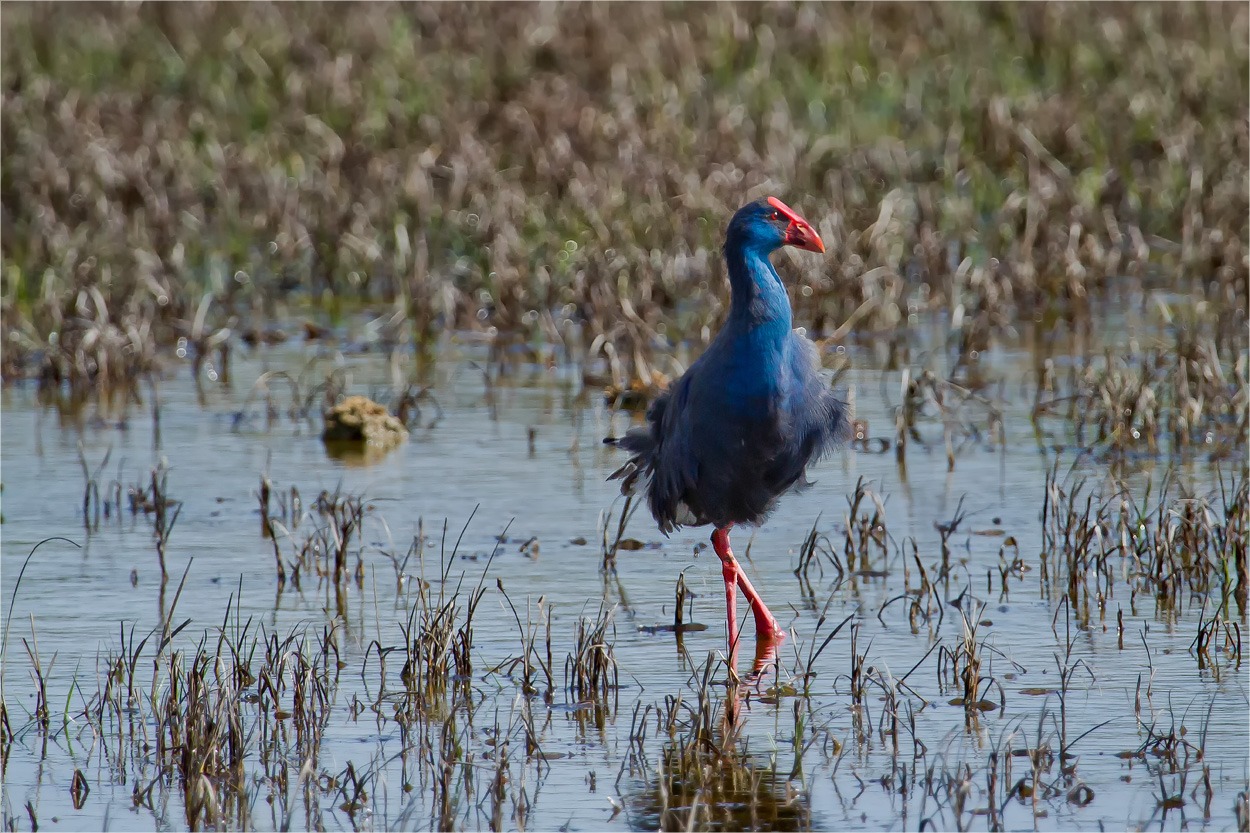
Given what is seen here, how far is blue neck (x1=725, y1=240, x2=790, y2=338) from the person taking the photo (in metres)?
6.30

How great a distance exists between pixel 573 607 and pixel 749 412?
1.00 m

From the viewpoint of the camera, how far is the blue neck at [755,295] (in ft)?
20.7

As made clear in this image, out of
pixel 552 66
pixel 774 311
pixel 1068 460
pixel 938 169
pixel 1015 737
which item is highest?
pixel 552 66

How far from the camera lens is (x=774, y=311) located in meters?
6.32

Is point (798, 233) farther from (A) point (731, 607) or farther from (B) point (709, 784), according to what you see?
(B) point (709, 784)

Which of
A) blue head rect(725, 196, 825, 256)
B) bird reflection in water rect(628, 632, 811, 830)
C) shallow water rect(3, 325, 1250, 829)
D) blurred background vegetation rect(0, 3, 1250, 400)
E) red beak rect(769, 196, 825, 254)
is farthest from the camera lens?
blurred background vegetation rect(0, 3, 1250, 400)

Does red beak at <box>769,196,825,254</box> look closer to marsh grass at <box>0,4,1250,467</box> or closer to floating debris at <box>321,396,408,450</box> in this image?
marsh grass at <box>0,4,1250,467</box>

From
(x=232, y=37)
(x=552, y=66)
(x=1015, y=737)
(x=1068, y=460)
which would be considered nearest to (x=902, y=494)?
(x=1068, y=460)

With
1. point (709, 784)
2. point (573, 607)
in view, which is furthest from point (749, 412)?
point (709, 784)

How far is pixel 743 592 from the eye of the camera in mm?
6746

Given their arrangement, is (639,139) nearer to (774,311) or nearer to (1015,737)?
(774,311)

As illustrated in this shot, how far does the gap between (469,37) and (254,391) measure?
27.4 ft

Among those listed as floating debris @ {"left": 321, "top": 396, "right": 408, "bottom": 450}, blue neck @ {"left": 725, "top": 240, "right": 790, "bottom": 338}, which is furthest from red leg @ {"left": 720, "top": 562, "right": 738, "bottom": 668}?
floating debris @ {"left": 321, "top": 396, "right": 408, "bottom": 450}

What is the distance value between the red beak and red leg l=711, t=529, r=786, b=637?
3.34ft
